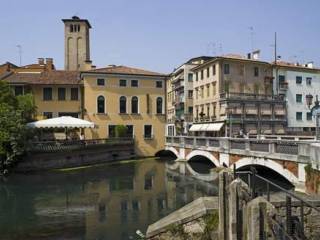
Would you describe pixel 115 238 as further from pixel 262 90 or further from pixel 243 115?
pixel 262 90

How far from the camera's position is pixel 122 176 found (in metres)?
31.3

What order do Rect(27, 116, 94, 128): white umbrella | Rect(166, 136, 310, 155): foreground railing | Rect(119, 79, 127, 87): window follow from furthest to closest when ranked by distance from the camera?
Rect(119, 79, 127, 87): window < Rect(27, 116, 94, 128): white umbrella < Rect(166, 136, 310, 155): foreground railing

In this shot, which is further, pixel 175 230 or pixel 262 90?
pixel 262 90

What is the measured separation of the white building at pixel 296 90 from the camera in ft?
161

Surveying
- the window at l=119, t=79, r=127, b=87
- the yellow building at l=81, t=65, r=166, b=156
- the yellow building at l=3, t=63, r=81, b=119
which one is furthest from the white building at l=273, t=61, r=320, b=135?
the yellow building at l=3, t=63, r=81, b=119

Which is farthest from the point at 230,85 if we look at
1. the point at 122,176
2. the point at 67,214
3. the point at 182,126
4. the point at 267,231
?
the point at 267,231

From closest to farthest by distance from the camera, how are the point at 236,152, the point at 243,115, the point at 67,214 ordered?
the point at 67,214
the point at 236,152
the point at 243,115

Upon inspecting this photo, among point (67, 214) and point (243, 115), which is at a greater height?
point (243, 115)

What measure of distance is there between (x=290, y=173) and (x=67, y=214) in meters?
11.7

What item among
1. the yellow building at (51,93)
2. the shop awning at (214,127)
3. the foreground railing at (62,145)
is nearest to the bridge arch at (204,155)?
the shop awning at (214,127)

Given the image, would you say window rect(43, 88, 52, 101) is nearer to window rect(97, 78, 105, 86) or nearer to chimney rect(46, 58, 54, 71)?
window rect(97, 78, 105, 86)

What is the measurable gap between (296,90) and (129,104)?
23.3 m

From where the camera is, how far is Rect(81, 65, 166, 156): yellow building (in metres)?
46.2

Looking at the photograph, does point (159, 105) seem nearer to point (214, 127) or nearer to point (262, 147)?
point (214, 127)
